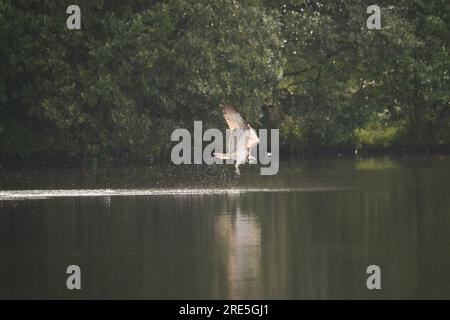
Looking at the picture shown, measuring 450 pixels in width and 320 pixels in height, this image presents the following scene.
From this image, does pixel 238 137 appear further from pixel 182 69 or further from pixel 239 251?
pixel 182 69

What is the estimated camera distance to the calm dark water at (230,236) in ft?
61.5

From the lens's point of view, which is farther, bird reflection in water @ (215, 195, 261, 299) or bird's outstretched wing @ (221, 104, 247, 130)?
bird's outstretched wing @ (221, 104, 247, 130)

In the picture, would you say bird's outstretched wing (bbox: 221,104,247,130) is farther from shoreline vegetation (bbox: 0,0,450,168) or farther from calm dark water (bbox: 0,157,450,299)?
shoreline vegetation (bbox: 0,0,450,168)

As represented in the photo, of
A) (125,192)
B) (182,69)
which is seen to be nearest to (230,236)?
(125,192)

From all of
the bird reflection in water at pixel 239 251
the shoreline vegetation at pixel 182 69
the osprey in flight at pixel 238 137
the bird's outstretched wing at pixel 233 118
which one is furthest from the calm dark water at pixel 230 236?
the shoreline vegetation at pixel 182 69

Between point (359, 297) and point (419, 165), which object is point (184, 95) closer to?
point (419, 165)

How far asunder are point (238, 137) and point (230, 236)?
316 inches

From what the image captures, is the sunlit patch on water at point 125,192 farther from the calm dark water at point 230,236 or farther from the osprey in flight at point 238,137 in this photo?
the osprey in flight at point 238,137

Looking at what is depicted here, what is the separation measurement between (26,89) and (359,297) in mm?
26568

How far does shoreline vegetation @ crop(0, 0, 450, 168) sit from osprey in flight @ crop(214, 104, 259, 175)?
1012cm

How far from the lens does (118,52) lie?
1681 inches

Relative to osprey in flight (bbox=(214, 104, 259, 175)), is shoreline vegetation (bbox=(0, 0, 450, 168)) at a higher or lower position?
higher

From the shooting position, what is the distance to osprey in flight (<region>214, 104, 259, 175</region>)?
2981 cm

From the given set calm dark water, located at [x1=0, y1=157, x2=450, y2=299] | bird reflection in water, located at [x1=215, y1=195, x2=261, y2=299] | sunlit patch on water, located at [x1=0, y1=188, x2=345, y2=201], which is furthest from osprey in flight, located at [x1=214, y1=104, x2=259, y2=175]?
bird reflection in water, located at [x1=215, y1=195, x2=261, y2=299]
